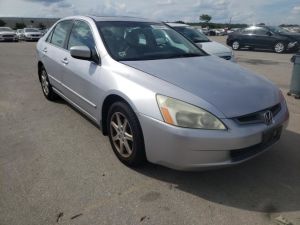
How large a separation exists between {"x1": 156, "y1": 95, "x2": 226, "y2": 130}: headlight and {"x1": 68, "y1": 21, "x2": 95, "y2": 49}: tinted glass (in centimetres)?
165

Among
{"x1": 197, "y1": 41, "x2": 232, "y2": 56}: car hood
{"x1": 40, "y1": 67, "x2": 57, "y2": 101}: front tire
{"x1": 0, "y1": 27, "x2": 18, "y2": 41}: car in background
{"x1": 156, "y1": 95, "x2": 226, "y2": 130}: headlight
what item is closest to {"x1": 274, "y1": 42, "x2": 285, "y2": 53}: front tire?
{"x1": 197, "y1": 41, "x2": 232, "y2": 56}: car hood

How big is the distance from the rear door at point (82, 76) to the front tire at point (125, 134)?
38 cm

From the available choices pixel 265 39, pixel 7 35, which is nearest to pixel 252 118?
pixel 265 39

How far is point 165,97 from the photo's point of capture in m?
2.95

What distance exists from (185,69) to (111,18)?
1.58 metres

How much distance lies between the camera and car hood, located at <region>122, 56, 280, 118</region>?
2941 mm

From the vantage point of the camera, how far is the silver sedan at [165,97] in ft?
9.20

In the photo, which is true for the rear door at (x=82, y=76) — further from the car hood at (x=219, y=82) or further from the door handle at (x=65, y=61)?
the car hood at (x=219, y=82)

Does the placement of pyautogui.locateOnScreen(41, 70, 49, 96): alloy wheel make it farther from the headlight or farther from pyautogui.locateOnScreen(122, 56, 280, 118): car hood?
the headlight

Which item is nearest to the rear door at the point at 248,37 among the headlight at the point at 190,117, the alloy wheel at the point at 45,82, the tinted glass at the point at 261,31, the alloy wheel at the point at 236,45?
the tinted glass at the point at 261,31

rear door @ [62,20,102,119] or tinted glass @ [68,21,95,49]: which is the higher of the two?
tinted glass @ [68,21,95,49]

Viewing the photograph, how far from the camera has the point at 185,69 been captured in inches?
139

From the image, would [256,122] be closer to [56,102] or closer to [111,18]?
[111,18]

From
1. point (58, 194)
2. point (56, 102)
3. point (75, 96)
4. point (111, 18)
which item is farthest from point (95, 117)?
point (56, 102)
